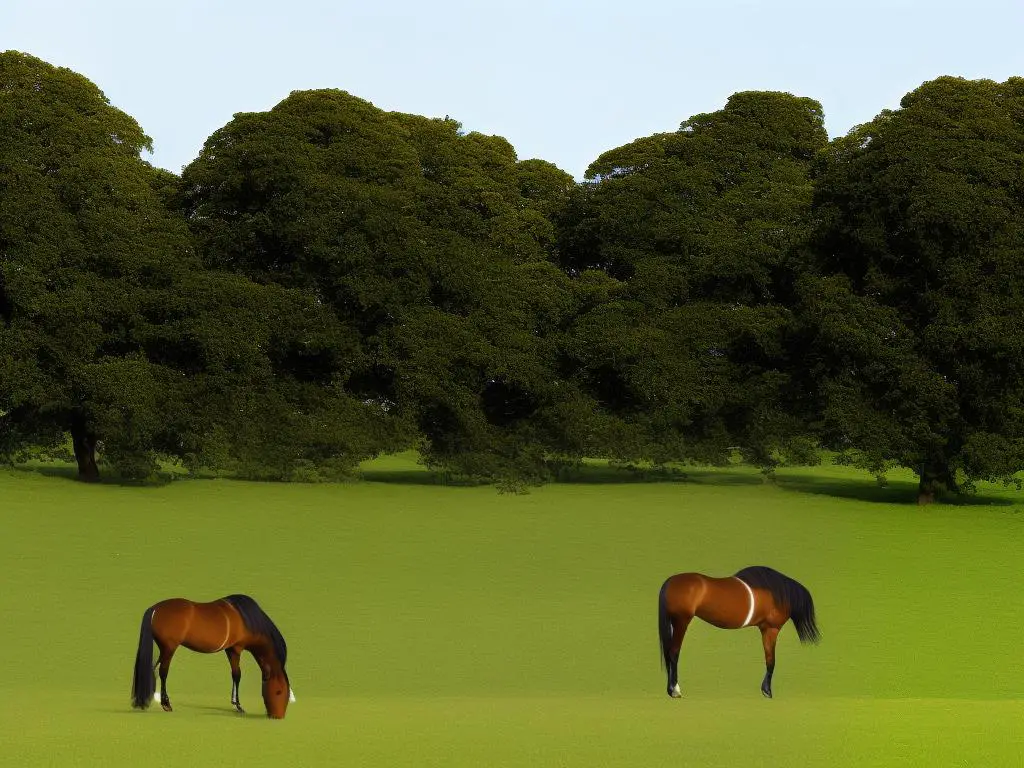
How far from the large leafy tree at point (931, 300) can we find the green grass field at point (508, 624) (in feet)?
7.24

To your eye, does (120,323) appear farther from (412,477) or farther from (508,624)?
(508,624)

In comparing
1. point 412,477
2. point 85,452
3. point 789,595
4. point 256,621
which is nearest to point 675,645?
point 789,595

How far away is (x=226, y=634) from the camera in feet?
30.8

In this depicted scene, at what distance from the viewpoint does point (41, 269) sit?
124 ft

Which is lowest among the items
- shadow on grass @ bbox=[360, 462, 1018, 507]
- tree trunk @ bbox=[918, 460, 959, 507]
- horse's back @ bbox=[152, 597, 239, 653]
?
shadow on grass @ bbox=[360, 462, 1018, 507]

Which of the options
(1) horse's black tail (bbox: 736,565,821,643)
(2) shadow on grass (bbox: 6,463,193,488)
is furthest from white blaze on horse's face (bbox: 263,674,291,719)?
(2) shadow on grass (bbox: 6,463,193,488)

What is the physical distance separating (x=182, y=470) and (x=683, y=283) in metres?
17.8

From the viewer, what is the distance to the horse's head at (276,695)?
9.53 m

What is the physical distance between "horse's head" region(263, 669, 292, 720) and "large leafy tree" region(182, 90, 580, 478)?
30.8 m

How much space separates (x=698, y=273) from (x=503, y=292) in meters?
6.04

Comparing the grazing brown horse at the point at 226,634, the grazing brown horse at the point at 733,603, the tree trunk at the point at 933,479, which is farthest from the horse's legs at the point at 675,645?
the tree trunk at the point at 933,479

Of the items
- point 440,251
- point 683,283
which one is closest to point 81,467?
point 440,251

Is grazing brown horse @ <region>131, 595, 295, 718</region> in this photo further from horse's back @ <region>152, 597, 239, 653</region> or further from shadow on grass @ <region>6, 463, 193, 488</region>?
shadow on grass @ <region>6, 463, 193, 488</region>

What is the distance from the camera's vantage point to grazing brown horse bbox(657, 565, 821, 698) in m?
10.1
